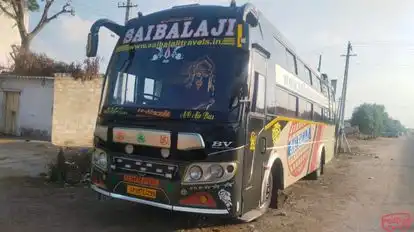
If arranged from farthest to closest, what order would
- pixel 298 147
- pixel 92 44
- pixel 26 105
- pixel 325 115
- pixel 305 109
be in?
pixel 26 105 → pixel 325 115 → pixel 305 109 → pixel 298 147 → pixel 92 44

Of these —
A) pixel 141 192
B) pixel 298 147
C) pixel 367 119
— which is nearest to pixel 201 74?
pixel 141 192

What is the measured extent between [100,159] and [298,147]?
4.65 metres

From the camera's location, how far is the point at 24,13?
2930cm

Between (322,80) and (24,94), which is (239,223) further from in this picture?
(24,94)

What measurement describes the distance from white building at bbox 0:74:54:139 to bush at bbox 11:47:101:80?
108 cm

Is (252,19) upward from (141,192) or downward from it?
upward

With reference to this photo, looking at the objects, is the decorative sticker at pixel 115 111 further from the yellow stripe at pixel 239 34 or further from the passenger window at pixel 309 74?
→ the passenger window at pixel 309 74

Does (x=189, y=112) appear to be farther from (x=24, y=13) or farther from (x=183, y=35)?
(x=24, y=13)

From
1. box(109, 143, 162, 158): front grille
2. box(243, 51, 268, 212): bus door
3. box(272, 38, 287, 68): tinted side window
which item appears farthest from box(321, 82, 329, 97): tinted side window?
box(109, 143, 162, 158): front grille

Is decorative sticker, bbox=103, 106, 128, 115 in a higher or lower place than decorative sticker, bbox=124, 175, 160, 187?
higher

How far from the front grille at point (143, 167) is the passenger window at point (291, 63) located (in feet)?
12.7

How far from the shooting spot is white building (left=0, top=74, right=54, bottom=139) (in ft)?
61.0

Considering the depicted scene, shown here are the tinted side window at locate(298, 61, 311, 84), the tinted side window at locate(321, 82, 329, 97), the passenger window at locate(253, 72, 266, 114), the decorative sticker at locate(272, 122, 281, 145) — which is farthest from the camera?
the tinted side window at locate(321, 82, 329, 97)

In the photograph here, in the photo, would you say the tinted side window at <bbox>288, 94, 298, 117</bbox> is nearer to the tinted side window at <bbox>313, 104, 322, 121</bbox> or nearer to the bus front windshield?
the tinted side window at <bbox>313, 104, 322, 121</bbox>
